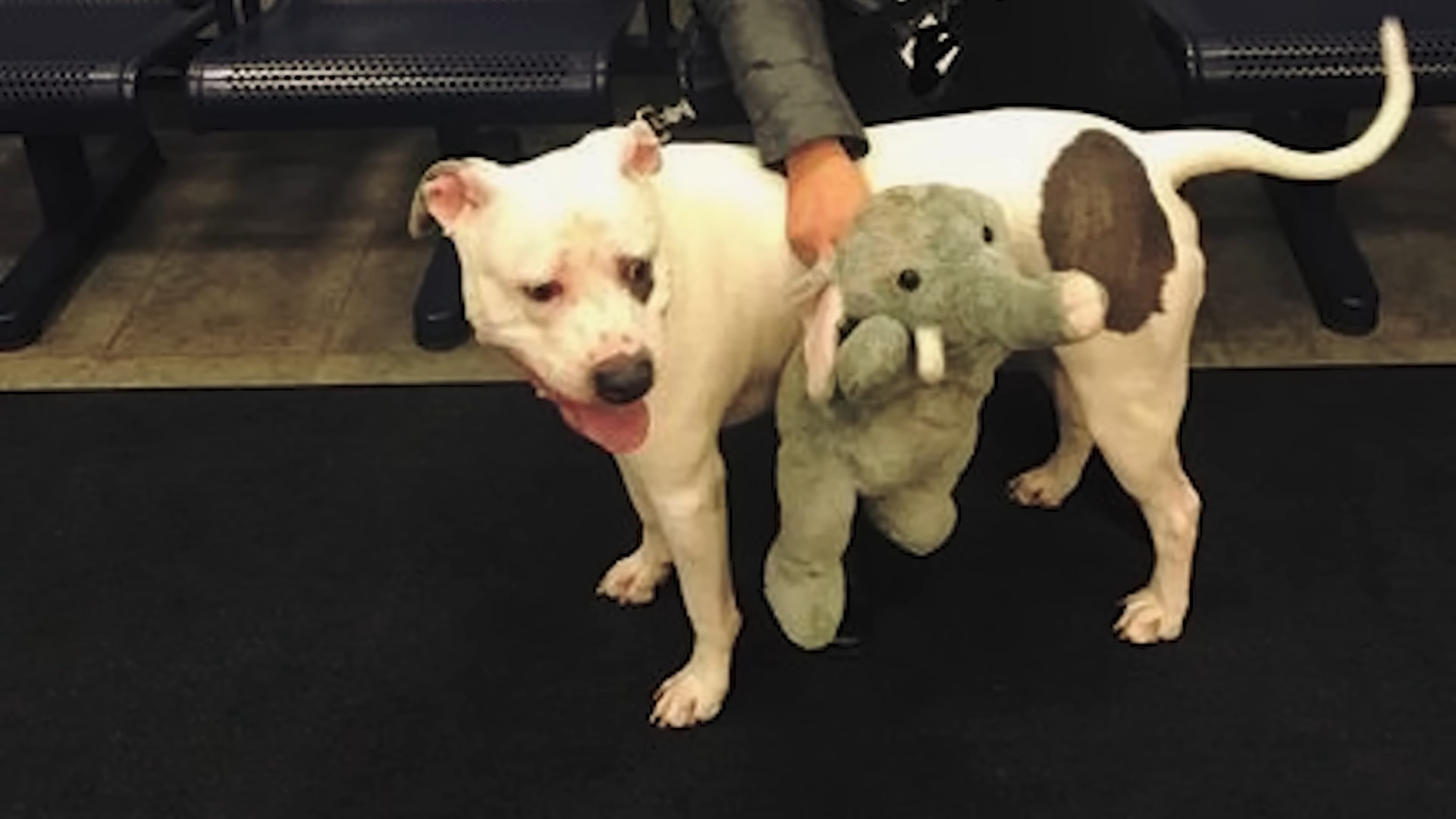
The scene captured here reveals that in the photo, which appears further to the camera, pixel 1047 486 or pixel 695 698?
pixel 1047 486

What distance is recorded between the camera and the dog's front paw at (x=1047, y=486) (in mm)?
2164

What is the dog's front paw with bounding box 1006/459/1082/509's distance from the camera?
2164 mm

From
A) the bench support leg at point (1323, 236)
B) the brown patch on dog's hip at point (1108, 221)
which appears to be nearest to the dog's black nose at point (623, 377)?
the brown patch on dog's hip at point (1108, 221)

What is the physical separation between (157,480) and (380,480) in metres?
0.28

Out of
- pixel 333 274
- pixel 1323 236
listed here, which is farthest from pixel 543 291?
pixel 1323 236

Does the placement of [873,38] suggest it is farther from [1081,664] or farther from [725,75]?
[1081,664]

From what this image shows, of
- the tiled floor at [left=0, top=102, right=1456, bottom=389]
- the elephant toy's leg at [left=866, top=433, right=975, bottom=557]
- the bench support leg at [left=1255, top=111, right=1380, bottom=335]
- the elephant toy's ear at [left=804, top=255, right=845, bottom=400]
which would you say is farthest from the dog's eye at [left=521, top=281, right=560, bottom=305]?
the bench support leg at [left=1255, top=111, right=1380, bottom=335]

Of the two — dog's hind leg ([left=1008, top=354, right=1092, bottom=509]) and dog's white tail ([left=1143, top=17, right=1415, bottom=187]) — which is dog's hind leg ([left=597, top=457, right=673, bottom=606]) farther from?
dog's white tail ([left=1143, top=17, right=1415, bottom=187])

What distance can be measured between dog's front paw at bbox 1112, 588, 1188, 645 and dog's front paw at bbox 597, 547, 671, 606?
19.7 inches

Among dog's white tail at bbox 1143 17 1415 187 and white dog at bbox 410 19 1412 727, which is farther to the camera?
dog's white tail at bbox 1143 17 1415 187

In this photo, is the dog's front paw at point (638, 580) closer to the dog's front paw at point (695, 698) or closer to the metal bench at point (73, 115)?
the dog's front paw at point (695, 698)

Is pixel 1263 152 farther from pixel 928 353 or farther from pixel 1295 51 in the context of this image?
pixel 1295 51

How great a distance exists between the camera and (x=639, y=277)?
1536mm

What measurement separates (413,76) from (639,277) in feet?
2.91
